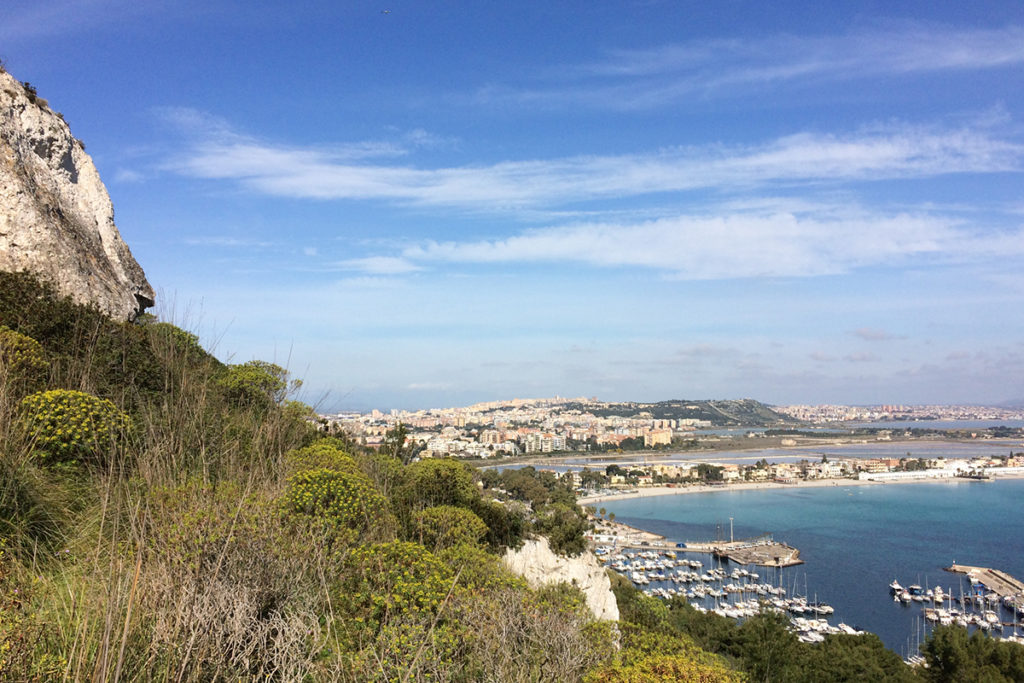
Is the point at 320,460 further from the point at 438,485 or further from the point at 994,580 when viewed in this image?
the point at 994,580

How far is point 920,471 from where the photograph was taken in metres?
68.8

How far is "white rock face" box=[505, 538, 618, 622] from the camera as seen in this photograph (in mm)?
6887

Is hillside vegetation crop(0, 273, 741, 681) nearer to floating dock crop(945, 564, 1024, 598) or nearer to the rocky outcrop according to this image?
the rocky outcrop

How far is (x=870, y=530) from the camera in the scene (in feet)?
143

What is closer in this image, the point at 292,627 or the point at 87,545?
the point at 292,627

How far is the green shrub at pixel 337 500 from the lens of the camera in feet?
14.2

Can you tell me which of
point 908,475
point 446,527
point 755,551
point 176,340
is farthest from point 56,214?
point 908,475

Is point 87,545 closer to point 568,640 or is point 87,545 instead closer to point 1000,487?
point 568,640

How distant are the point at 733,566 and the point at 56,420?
38.3m

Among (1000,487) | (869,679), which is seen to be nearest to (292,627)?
(869,679)

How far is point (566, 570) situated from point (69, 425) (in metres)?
5.40

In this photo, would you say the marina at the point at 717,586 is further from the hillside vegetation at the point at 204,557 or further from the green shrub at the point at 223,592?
the green shrub at the point at 223,592

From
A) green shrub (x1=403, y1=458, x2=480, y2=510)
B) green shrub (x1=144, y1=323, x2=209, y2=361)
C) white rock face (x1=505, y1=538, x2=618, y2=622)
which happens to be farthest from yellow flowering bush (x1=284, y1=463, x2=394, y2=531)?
green shrub (x1=144, y1=323, x2=209, y2=361)

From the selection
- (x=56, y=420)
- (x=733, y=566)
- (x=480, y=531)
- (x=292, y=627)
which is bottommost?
(x=733, y=566)
